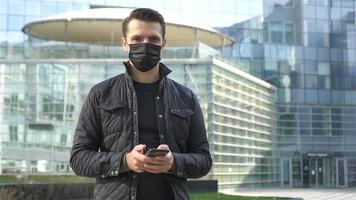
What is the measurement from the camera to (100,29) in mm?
37625

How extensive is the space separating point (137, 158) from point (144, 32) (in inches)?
28.2

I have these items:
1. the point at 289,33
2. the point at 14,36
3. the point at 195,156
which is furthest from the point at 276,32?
the point at 195,156

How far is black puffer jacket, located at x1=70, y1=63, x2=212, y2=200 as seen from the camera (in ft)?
9.87

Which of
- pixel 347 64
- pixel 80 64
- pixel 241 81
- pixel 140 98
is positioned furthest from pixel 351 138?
pixel 140 98

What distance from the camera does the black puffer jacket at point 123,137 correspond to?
9.87ft

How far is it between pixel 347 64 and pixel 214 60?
19.3m

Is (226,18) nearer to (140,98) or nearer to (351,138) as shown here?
(351,138)

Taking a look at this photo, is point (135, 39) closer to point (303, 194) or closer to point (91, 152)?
point (91, 152)

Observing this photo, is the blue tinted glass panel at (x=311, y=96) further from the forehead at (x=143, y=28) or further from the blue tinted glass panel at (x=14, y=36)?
the forehead at (x=143, y=28)

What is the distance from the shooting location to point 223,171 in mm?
36656

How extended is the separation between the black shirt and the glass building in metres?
27.6

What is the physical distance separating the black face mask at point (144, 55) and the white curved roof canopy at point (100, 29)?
31.9 metres

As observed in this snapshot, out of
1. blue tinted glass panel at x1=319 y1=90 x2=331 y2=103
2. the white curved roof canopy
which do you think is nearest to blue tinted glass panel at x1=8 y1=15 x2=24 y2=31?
the white curved roof canopy

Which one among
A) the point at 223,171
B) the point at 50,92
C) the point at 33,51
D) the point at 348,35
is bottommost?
the point at 223,171
